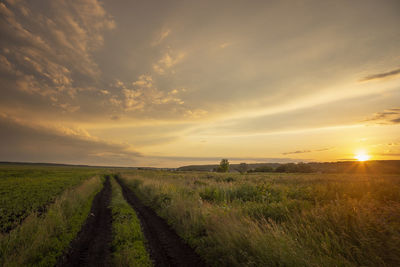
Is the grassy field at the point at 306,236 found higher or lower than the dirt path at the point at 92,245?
higher

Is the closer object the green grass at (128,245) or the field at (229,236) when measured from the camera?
the field at (229,236)

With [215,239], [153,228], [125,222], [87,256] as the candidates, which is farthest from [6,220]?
[215,239]

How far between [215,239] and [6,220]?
43.3 feet

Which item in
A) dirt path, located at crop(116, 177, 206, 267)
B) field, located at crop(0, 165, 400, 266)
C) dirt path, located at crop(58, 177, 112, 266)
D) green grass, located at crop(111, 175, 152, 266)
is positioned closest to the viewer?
field, located at crop(0, 165, 400, 266)

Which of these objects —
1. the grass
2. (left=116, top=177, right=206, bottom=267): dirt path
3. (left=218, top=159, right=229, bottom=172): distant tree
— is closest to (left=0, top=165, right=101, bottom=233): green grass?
the grass

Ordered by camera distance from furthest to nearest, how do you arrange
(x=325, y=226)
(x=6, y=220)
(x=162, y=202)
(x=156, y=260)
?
(x=162, y=202) → (x=6, y=220) → (x=156, y=260) → (x=325, y=226)

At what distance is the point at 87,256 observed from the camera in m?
6.66

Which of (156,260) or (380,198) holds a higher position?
(380,198)

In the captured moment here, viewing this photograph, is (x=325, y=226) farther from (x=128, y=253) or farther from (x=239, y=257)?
(x=128, y=253)

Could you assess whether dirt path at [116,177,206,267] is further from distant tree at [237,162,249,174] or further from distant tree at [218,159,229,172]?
distant tree at [218,159,229,172]

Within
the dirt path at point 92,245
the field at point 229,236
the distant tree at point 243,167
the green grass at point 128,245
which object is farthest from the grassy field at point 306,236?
the distant tree at point 243,167

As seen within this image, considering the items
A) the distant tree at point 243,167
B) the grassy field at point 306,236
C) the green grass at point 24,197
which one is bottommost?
the distant tree at point 243,167

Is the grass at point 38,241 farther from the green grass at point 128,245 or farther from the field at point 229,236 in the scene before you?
the green grass at point 128,245

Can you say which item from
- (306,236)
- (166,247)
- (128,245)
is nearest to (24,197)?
(128,245)
